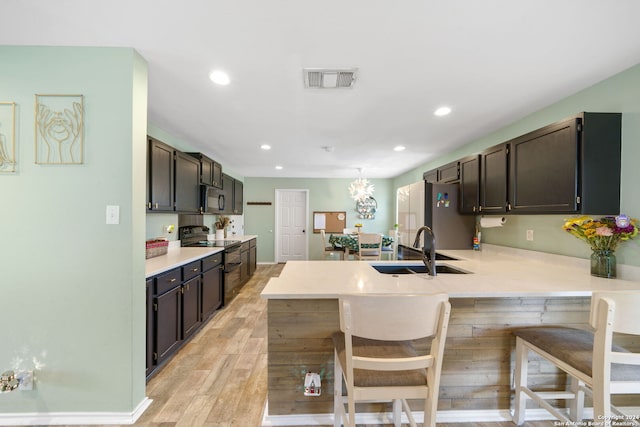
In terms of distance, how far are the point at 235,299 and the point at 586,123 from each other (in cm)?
449

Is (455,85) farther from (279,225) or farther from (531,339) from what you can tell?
(279,225)

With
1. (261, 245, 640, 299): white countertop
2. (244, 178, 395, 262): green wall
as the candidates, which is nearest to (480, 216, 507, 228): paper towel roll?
(261, 245, 640, 299): white countertop

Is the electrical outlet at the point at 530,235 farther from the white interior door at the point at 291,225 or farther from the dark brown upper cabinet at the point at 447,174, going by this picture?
the white interior door at the point at 291,225

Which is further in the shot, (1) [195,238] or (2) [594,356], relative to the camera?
(1) [195,238]

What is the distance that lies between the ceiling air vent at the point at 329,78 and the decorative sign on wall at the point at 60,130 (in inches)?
59.4

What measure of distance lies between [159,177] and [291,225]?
4.63 m

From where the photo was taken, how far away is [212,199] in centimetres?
402

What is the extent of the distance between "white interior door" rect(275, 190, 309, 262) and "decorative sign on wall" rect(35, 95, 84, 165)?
545 centimetres

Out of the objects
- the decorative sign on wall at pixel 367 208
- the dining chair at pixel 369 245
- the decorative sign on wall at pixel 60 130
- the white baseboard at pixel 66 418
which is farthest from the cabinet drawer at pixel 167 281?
the decorative sign on wall at pixel 367 208

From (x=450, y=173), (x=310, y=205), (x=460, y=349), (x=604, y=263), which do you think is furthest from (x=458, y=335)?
(x=310, y=205)

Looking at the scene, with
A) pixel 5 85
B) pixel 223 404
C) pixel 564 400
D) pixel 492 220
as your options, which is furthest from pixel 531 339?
pixel 5 85

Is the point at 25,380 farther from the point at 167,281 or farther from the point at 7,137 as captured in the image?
the point at 7,137

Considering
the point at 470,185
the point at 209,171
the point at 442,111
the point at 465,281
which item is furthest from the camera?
the point at 209,171

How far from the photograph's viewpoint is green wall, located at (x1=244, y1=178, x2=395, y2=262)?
276 inches
